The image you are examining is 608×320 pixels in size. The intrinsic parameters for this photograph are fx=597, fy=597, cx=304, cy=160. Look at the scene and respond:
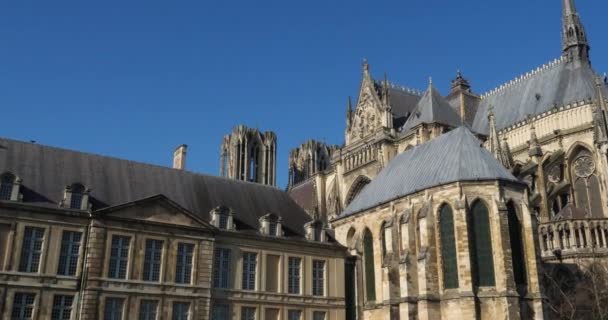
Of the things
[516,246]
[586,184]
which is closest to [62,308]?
[516,246]

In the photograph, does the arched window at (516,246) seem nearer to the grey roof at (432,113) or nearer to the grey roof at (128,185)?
the grey roof at (128,185)

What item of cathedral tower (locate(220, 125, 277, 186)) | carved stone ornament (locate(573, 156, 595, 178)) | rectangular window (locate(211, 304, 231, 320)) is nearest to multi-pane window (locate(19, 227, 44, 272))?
rectangular window (locate(211, 304, 231, 320))

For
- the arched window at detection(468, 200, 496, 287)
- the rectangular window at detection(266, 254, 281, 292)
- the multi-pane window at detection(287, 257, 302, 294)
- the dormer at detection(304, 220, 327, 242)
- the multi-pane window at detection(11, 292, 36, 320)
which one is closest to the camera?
the multi-pane window at detection(11, 292, 36, 320)

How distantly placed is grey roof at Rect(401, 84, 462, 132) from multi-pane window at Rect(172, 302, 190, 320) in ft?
81.9

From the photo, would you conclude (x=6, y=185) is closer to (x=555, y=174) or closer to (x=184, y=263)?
(x=184, y=263)

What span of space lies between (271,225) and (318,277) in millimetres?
3822

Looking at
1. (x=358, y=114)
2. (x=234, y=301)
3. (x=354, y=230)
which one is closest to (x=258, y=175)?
(x=358, y=114)

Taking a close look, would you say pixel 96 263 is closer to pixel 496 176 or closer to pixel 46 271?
pixel 46 271

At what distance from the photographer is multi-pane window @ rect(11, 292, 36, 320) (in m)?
23.1

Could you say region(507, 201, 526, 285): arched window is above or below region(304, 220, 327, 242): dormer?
below

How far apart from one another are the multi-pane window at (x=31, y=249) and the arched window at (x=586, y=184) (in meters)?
31.3

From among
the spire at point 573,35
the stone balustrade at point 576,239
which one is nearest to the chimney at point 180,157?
the stone balustrade at point 576,239

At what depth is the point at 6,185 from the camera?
24.1 m

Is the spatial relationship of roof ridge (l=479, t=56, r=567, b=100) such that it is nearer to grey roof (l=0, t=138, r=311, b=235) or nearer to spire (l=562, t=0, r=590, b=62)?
spire (l=562, t=0, r=590, b=62)
